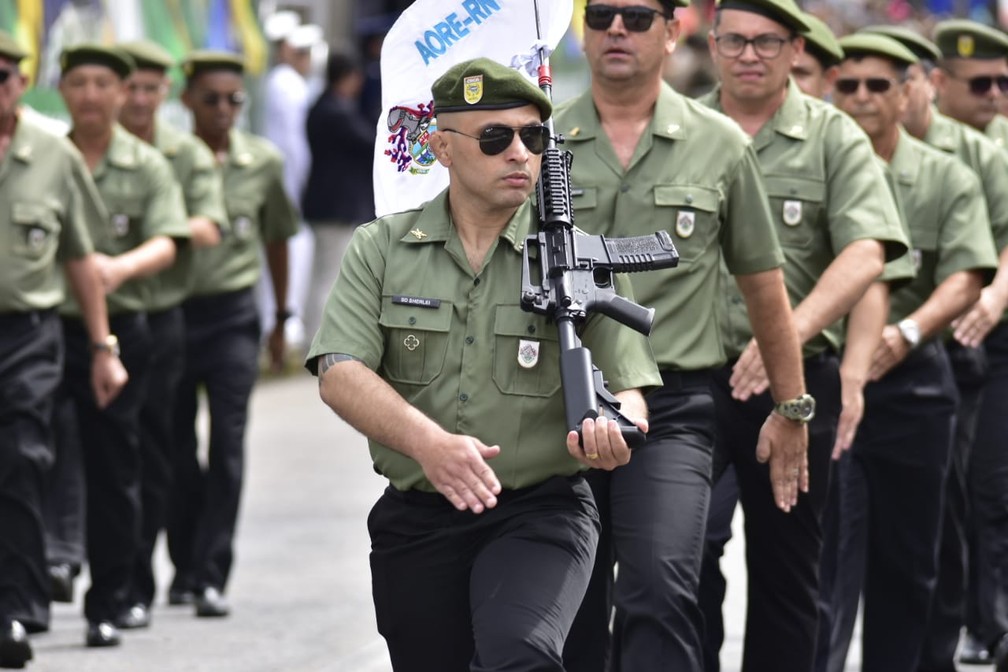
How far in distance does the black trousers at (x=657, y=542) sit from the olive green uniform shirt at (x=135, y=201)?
11.8 feet

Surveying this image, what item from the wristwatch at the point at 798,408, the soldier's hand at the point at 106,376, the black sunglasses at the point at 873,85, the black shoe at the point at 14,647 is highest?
the black sunglasses at the point at 873,85

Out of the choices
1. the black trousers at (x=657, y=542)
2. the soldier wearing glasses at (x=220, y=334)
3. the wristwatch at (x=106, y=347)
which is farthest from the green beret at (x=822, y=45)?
the soldier wearing glasses at (x=220, y=334)

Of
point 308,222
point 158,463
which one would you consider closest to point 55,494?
point 158,463

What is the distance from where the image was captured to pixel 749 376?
6.94m

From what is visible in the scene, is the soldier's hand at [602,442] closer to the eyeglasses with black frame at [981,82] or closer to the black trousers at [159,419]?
the black trousers at [159,419]

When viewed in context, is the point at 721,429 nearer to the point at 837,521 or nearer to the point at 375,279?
the point at 837,521

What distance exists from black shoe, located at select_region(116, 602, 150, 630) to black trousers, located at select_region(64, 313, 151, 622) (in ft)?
0.16

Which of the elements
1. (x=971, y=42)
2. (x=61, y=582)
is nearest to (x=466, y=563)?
(x=61, y=582)

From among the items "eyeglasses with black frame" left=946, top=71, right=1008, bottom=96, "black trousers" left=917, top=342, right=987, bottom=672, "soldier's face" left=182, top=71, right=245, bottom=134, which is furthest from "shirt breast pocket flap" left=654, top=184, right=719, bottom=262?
"soldier's face" left=182, top=71, right=245, bottom=134

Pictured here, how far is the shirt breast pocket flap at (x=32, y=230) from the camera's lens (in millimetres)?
8609

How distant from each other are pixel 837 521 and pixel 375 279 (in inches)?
114

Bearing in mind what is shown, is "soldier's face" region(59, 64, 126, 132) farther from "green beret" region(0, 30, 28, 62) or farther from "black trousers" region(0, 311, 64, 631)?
"black trousers" region(0, 311, 64, 631)

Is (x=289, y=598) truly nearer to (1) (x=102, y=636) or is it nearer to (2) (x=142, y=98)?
(1) (x=102, y=636)

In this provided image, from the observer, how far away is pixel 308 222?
18781 millimetres
